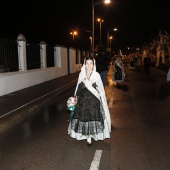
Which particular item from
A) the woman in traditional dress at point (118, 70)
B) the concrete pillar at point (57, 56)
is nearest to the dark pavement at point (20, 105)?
the woman in traditional dress at point (118, 70)

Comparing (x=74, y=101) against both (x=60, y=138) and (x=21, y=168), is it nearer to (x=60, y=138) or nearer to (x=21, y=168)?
(x=60, y=138)

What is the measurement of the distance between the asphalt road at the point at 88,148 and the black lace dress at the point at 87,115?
0.37m

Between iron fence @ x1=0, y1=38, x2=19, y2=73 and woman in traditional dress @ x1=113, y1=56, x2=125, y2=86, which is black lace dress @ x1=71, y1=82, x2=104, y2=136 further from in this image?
woman in traditional dress @ x1=113, y1=56, x2=125, y2=86

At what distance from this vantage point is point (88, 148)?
5.80 metres

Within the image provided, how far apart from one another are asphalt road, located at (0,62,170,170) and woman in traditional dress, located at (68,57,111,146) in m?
0.27

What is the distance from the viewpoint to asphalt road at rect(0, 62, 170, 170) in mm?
4965

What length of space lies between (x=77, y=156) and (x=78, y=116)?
0.83 m

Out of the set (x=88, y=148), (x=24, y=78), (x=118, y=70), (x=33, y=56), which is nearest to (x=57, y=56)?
(x=33, y=56)

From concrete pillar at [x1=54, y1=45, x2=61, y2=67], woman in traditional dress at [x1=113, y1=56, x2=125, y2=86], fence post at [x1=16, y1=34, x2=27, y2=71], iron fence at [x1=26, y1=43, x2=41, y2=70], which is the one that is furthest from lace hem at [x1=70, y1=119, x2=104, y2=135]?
concrete pillar at [x1=54, y1=45, x2=61, y2=67]

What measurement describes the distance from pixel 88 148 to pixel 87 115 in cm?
64

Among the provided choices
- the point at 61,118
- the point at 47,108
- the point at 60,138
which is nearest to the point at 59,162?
the point at 60,138

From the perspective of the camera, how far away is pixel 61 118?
874 centimetres

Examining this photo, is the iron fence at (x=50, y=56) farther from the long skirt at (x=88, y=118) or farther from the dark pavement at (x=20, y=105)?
the long skirt at (x=88, y=118)

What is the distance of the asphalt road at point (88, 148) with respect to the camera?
16.3 feet
